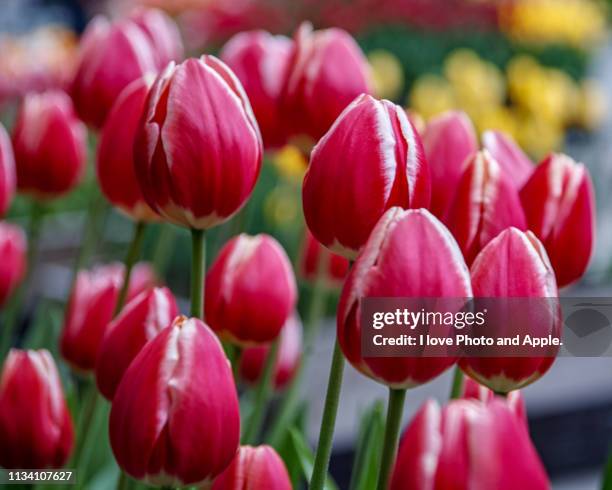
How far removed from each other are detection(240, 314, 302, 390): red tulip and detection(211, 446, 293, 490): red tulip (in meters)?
0.31

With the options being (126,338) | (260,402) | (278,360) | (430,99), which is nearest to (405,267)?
Answer: (126,338)

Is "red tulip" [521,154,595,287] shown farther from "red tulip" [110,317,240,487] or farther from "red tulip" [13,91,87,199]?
"red tulip" [13,91,87,199]

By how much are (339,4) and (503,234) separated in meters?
5.36

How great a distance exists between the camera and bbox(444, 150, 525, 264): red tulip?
0.48 metres

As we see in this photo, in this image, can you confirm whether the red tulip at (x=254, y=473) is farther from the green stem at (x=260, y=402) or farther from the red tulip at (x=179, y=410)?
the green stem at (x=260, y=402)

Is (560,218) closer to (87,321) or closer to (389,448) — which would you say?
(389,448)

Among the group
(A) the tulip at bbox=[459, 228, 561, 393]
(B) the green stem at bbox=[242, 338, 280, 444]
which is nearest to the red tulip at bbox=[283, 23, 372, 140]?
(B) the green stem at bbox=[242, 338, 280, 444]

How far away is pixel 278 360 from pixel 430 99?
7.99 feet

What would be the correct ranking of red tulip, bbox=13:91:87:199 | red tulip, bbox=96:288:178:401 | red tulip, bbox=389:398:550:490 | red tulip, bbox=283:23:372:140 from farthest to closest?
1. red tulip, bbox=13:91:87:199
2. red tulip, bbox=283:23:372:140
3. red tulip, bbox=96:288:178:401
4. red tulip, bbox=389:398:550:490

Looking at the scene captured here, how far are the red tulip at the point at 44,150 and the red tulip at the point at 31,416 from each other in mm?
202

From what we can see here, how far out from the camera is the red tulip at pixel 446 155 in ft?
1.86

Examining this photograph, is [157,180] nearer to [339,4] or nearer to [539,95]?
[539,95]

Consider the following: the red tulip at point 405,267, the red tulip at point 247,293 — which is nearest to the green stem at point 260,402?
the red tulip at point 247,293

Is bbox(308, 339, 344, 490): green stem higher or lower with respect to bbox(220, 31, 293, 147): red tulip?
lower
